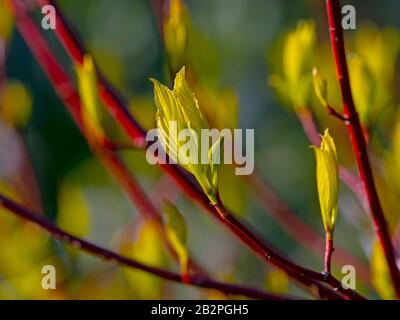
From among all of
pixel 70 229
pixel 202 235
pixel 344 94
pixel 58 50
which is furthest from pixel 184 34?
pixel 58 50

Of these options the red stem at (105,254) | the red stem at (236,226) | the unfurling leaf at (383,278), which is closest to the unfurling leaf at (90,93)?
the red stem at (236,226)

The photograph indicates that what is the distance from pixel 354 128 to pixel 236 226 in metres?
0.12

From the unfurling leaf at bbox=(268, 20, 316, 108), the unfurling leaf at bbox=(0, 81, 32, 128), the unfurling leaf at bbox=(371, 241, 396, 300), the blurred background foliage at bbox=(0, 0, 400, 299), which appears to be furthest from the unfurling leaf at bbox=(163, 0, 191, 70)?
the unfurling leaf at bbox=(0, 81, 32, 128)

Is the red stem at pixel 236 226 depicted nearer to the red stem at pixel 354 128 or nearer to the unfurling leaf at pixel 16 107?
the red stem at pixel 354 128

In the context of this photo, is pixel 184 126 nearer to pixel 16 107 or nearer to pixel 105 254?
pixel 105 254

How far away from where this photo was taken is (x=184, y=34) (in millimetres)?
735

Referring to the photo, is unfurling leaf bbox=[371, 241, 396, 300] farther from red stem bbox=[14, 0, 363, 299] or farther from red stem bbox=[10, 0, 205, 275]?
red stem bbox=[10, 0, 205, 275]

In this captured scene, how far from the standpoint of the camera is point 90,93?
721mm

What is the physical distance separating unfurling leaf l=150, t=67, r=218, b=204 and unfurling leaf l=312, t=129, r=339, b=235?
8 centimetres

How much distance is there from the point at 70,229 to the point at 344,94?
51cm

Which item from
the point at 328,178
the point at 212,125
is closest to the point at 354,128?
the point at 328,178

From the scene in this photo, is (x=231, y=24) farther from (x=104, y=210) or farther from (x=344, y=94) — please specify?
(x=344, y=94)

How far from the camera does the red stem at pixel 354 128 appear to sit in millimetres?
571

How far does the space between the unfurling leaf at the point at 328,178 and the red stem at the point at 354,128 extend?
0.02 metres
